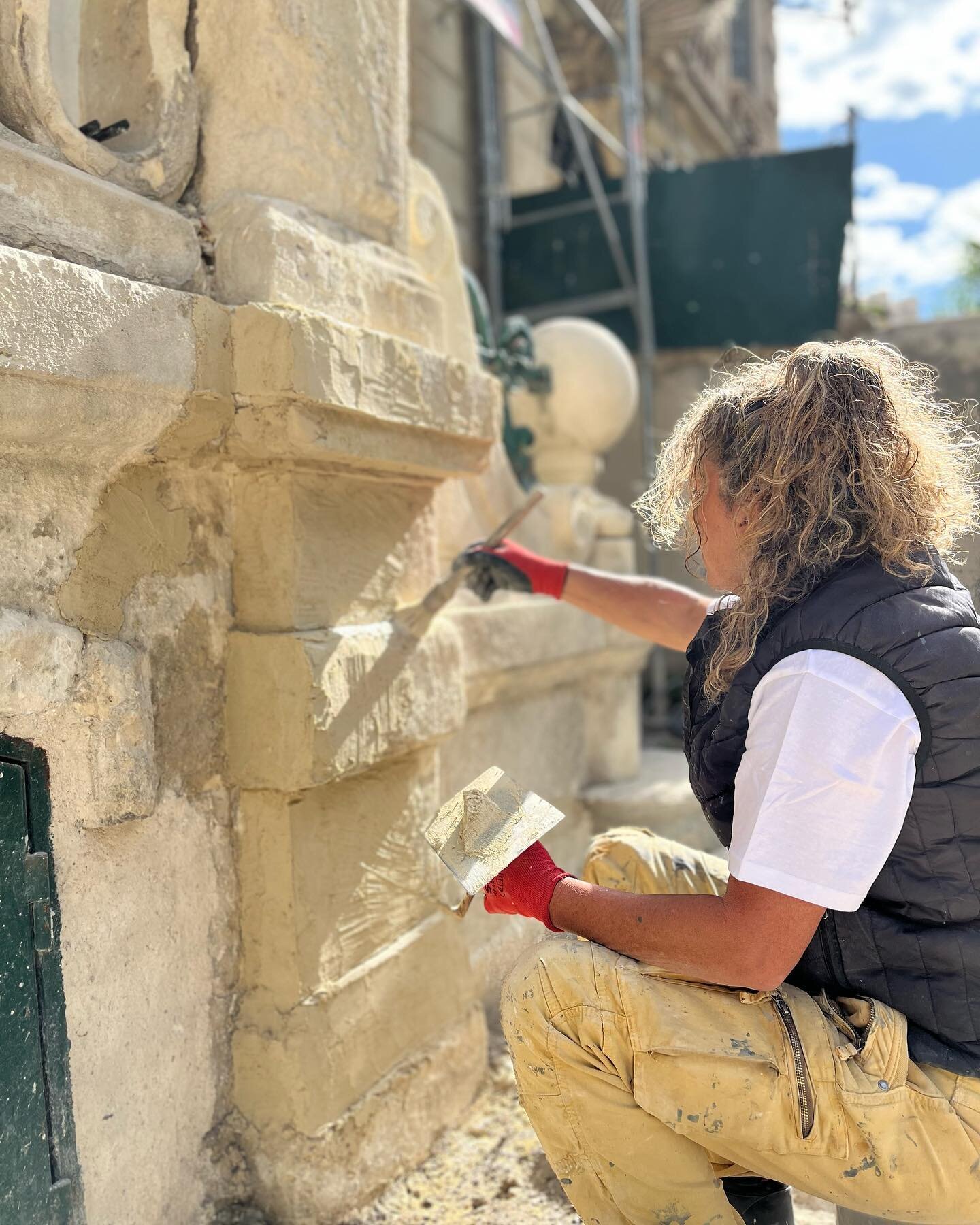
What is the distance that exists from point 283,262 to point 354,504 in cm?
42

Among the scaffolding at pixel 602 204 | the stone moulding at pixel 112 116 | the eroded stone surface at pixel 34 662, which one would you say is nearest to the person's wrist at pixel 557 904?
the eroded stone surface at pixel 34 662

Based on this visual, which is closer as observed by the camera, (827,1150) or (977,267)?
(827,1150)

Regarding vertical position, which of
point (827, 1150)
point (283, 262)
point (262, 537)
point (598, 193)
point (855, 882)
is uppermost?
point (598, 193)

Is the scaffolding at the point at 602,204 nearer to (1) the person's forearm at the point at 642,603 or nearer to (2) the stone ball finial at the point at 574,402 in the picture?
(2) the stone ball finial at the point at 574,402

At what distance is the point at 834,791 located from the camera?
113 centimetres

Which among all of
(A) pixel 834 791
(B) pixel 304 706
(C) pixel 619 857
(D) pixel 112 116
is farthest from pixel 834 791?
(D) pixel 112 116

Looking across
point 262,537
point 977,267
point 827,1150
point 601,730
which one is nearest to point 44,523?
point 262,537

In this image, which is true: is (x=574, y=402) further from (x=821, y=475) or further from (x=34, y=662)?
(x=34, y=662)

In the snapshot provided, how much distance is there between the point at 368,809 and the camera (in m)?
1.80

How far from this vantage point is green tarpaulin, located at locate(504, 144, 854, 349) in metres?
5.19

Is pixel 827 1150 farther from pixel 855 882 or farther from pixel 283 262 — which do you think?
pixel 283 262

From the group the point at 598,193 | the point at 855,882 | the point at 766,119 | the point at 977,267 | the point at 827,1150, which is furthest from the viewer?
the point at 977,267

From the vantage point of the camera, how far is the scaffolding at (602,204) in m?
5.04

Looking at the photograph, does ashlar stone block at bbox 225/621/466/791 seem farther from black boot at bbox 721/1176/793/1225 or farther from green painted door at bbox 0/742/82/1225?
black boot at bbox 721/1176/793/1225
